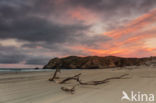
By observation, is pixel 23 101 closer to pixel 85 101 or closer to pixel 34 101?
pixel 34 101

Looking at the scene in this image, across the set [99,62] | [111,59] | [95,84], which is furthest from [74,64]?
[95,84]

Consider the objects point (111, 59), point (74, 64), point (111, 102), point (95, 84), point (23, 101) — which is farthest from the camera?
point (74, 64)

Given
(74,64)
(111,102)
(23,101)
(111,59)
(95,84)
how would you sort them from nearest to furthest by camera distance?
1. (111,102)
2. (23,101)
3. (95,84)
4. (111,59)
5. (74,64)

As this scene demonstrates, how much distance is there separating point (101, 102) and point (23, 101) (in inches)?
77.6

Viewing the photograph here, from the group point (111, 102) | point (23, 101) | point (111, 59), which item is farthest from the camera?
point (111, 59)

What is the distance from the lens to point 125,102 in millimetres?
2623

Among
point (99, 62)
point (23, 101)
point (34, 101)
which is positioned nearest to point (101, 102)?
point (34, 101)

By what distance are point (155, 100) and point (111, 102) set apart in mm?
1098

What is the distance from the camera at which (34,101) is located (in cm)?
281

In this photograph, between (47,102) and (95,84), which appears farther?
(95,84)

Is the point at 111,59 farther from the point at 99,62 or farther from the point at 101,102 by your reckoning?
the point at 101,102

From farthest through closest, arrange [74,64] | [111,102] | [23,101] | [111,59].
A: [74,64] → [111,59] → [23,101] → [111,102]

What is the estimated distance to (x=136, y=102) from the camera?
2631mm

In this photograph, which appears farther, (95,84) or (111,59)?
(111,59)
